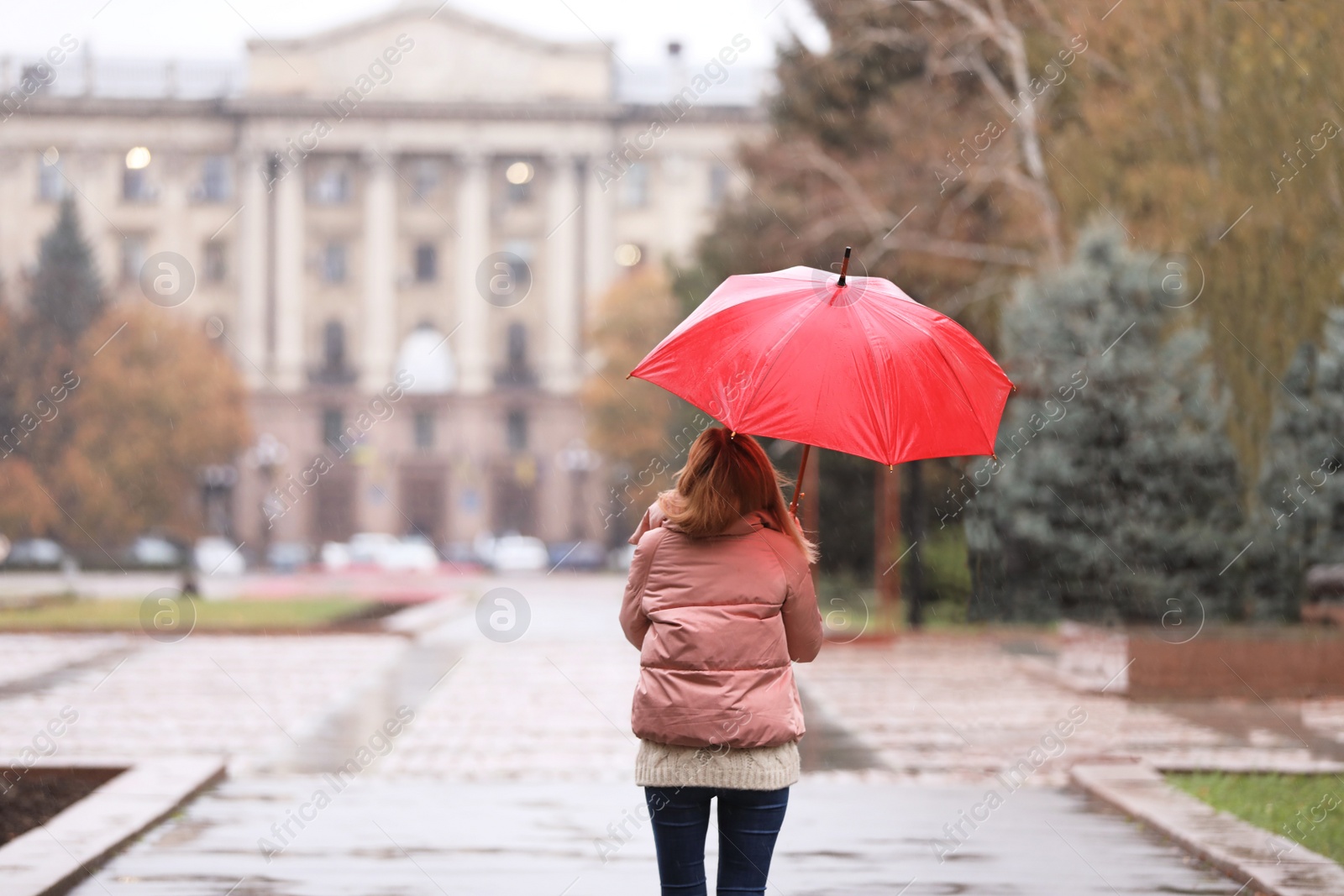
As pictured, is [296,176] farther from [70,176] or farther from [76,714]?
[76,714]

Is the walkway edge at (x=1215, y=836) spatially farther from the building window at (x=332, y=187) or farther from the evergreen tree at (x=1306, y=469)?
the building window at (x=332, y=187)

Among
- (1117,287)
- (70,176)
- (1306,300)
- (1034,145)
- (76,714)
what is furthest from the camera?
(70,176)

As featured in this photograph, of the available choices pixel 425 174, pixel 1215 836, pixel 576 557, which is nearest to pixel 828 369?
pixel 1215 836

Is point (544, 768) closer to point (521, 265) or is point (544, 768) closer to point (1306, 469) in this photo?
point (1306, 469)

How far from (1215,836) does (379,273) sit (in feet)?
273

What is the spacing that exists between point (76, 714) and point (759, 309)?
39.4 feet

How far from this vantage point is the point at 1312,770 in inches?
461

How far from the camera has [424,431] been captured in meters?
89.9

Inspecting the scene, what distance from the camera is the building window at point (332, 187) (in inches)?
3568

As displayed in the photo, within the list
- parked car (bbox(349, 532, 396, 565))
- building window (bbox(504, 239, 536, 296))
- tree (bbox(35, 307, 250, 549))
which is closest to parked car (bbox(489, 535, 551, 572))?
parked car (bbox(349, 532, 396, 565))

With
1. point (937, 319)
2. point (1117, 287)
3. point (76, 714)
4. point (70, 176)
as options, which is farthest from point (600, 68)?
point (937, 319)

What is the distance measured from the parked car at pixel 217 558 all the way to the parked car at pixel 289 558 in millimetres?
1387

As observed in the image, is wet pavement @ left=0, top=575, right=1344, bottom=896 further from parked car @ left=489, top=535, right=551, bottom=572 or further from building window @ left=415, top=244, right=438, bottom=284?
building window @ left=415, top=244, right=438, bottom=284

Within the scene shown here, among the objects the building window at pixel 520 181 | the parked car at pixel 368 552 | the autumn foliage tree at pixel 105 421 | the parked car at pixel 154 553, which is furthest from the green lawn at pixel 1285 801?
the building window at pixel 520 181
